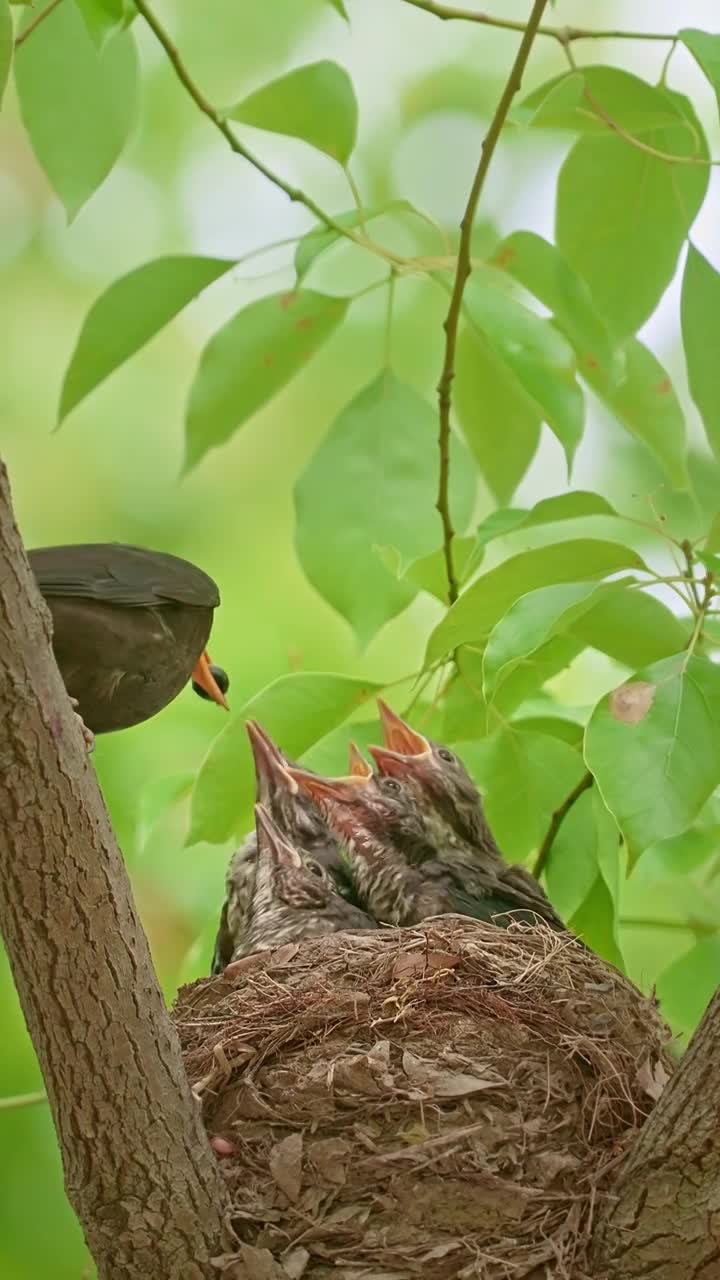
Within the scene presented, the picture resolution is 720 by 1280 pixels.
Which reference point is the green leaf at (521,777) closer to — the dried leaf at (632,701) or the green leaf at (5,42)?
the dried leaf at (632,701)

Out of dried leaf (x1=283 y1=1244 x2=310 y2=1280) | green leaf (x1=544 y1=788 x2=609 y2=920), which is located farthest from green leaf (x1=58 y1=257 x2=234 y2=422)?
dried leaf (x1=283 y1=1244 x2=310 y2=1280)

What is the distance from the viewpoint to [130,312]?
2369 mm

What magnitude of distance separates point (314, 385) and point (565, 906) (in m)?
2.64

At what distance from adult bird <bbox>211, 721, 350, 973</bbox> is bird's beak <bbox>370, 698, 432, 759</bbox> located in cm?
18

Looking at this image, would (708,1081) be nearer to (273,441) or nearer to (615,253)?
Answer: (615,253)

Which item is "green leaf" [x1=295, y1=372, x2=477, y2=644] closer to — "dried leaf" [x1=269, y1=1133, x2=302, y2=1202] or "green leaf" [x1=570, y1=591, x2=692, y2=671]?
"green leaf" [x1=570, y1=591, x2=692, y2=671]

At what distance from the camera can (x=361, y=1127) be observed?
189 centimetres

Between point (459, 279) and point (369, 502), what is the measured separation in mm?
381

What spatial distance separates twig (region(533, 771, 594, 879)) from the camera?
2.53m

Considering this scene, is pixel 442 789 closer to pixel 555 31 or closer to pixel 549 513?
pixel 549 513

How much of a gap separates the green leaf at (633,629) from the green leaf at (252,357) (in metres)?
0.66

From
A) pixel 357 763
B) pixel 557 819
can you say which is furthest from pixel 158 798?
pixel 557 819

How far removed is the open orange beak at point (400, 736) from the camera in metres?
2.96

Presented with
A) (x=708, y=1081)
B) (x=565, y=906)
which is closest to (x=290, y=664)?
(x=565, y=906)
